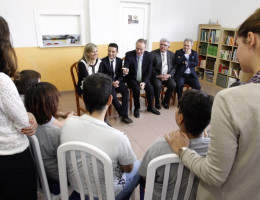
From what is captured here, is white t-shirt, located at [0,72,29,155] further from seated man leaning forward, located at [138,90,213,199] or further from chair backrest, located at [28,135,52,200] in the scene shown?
seated man leaning forward, located at [138,90,213,199]

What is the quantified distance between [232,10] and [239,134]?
5.08m

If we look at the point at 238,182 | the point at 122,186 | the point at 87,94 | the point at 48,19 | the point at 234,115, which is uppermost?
the point at 48,19

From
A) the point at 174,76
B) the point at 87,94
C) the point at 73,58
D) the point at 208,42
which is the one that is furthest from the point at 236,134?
the point at 208,42

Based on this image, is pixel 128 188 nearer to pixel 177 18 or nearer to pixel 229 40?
pixel 229 40

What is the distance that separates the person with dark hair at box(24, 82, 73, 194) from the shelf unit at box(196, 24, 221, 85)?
4.58 metres

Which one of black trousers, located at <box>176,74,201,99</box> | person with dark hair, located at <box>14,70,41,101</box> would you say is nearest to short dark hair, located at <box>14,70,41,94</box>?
person with dark hair, located at <box>14,70,41,101</box>

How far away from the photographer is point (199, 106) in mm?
1027

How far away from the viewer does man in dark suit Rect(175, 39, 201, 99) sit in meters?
3.85

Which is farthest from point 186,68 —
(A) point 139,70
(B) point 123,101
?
(B) point 123,101

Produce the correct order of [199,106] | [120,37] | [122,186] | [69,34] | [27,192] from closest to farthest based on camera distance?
[199,106] → [27,192] → [122,186] → [69,34] → [120,37]

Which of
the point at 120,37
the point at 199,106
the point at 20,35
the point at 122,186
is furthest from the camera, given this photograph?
the point at 120,37

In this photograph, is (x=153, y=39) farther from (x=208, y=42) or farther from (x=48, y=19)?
(x=48, y=19)

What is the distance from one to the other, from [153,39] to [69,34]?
197cm

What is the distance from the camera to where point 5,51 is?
105cm
